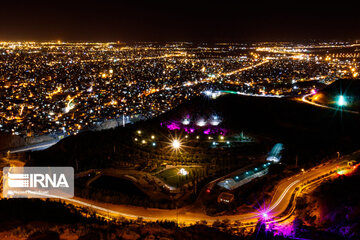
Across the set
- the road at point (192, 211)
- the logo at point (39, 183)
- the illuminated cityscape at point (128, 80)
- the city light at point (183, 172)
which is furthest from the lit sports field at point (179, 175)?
the illuminated cityscape at point (128, 80)

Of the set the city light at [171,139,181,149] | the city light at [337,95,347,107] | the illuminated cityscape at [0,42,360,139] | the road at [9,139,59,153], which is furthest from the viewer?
the illuminated cityscape at [0,42,360,139]

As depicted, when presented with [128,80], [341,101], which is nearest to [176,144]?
[341,101]

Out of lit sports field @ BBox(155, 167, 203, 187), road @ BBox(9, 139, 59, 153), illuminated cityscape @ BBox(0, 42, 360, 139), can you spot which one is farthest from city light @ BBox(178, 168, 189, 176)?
illuminated cityscape @ BBox(0, 42, 360, 139)

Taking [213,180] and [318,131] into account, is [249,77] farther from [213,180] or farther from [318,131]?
[213,180]

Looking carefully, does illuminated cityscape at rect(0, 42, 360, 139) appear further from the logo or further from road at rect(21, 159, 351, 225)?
road at rect(21, 159, 351, 225)

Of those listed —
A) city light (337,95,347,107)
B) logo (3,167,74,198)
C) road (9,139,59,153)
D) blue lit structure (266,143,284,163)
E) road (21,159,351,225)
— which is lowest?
road (21,159,351,225)

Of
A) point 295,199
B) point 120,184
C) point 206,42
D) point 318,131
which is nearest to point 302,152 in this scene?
point 318,131
